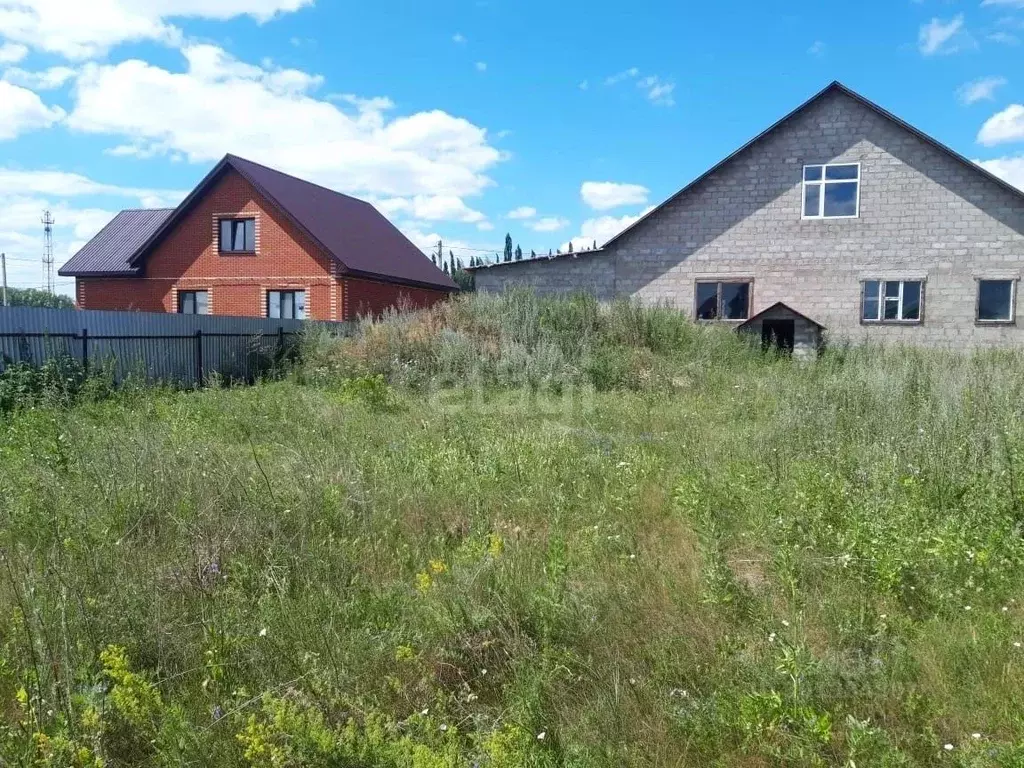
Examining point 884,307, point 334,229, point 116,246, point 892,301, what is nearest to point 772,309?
point 884,307

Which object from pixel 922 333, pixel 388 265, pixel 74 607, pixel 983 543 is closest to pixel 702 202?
pixel 922 333

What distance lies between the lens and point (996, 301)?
17.6 metres

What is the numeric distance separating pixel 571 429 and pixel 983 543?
4.15 m

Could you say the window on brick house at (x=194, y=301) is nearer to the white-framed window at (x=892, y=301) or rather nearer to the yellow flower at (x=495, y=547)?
the white-framed window at (x=892, y=301)

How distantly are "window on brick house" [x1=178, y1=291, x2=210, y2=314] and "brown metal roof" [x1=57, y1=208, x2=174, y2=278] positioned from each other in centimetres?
215

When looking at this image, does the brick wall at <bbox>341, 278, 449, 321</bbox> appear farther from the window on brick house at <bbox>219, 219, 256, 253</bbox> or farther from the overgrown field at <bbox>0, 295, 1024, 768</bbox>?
the overgrown field at <bbox>0, 295, 1024, 768</bbox>

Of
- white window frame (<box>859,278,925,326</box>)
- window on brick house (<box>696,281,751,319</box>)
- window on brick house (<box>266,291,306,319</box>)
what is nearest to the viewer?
white window frame (<box>859,278,925,326</box>)

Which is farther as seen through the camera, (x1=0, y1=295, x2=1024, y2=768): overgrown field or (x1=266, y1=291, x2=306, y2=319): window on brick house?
(x1=266, y1=291, x2=306, y2=319): window on brick house

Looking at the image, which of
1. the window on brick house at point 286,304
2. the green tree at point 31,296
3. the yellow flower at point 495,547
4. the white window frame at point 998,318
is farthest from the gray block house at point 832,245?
the green tree at point 31,296

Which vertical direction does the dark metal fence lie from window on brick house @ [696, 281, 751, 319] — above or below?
below

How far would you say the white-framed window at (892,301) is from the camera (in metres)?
17.9

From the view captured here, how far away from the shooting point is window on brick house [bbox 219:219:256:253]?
2494 cm

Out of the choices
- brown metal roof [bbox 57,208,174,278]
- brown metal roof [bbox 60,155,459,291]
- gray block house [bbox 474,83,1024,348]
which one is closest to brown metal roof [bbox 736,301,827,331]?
gray block house [bbox 474,83,1024,348]

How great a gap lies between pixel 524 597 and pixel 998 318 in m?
18.9
